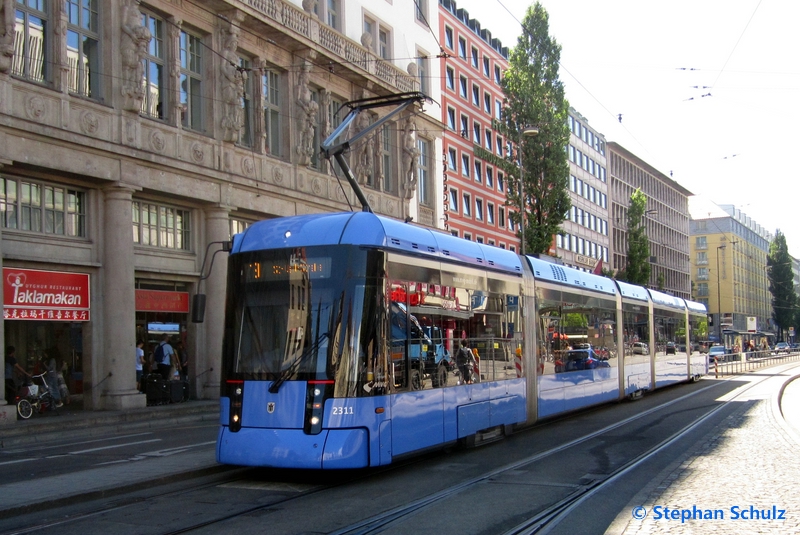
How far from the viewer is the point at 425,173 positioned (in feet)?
138

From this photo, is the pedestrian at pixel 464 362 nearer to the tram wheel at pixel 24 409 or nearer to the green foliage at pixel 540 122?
the tram wheel at pixel 24 409

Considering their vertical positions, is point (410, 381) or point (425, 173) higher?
point (425, 173)

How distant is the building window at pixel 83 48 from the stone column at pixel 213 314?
5.64 metres

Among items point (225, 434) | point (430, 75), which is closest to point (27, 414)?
point (225, 434)

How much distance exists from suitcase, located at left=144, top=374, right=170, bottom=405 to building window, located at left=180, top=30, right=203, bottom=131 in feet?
25.1

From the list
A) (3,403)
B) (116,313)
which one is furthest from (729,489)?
(116,313)

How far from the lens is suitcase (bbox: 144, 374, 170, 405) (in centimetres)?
2372

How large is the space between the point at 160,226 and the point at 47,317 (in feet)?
16.4

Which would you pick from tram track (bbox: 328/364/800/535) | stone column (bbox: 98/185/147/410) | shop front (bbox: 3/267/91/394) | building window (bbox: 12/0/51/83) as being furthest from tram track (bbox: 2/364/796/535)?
building window (bbox: 12/0/51/83)

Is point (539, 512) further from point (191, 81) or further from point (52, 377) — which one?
point (191, 81)

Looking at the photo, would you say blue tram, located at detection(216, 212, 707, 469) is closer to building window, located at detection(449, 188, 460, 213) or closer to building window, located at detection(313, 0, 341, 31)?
building window, located at detection(313, 0, 341, 31)

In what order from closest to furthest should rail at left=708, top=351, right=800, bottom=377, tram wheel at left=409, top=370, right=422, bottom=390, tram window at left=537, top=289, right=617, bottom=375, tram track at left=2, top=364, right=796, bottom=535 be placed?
tram track at left=2, top=364, right=796, bottom=535 → tram wheel at left=409, top=370, right=422, bottom=390 → tram window at left=537, top=289, right=617, bottom=375 → rail at left=708, top=351, right=800, bottom=377

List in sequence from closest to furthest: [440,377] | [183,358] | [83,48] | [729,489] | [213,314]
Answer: [729,489], [440,377], [83,48], [183,358], [213,314]

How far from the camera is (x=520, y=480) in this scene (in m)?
10.3
